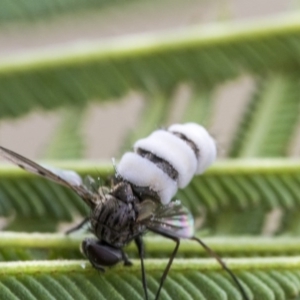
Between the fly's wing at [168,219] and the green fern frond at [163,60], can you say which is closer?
the fly's wing at [168,219]

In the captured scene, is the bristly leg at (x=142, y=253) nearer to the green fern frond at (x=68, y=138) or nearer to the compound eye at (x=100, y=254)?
the compound eye at (x=100, y=254)

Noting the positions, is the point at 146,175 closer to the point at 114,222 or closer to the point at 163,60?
the point at 114,222

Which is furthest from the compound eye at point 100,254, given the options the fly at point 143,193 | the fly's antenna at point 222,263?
the fly's antenna at point 222,263

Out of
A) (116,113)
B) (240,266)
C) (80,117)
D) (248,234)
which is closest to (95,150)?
(116,113)

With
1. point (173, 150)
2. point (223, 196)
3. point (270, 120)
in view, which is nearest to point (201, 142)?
point (173, 150)

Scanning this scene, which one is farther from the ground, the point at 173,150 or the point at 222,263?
the point at 173,150

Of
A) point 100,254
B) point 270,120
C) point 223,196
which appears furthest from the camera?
point 270,120

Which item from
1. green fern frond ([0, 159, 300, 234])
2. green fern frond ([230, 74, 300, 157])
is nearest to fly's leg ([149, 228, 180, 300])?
green fern frond ([0, 159, 300, 234])
